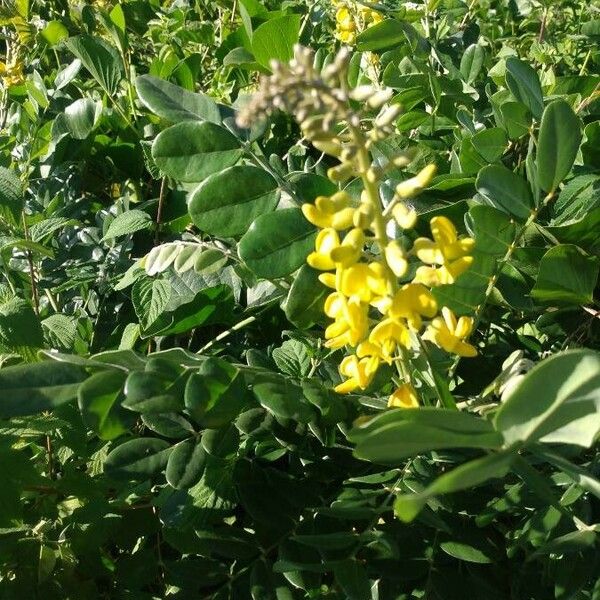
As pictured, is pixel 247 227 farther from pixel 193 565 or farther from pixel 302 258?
pixel 193 565

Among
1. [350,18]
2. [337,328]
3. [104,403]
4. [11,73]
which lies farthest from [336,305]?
[11,73]

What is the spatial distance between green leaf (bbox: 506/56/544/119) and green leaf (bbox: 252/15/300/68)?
0.29 meters

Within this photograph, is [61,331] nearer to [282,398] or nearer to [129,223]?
[129,223]

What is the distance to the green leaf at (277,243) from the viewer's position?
0.90 m

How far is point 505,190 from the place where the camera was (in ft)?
3.27

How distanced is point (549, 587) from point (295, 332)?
435 mm

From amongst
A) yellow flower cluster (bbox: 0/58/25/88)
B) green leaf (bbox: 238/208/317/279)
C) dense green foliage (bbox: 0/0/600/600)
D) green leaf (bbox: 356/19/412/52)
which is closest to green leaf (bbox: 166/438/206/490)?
dense green foliage (bbox: 0/0/600/600)

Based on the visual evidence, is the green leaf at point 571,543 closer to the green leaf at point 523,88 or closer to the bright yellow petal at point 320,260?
the bright yellow petal at point 320,260

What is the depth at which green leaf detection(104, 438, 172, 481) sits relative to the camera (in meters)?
0.98

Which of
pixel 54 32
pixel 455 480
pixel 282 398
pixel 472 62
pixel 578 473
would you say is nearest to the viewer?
pixel 455 480

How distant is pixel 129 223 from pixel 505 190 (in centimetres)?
58

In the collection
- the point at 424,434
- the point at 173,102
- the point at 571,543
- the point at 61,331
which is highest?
the point at 173,102

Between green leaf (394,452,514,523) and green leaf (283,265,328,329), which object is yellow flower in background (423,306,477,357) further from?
green leaf (394,452,514,523)

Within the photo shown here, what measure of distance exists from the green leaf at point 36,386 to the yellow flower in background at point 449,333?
339 millimetres
